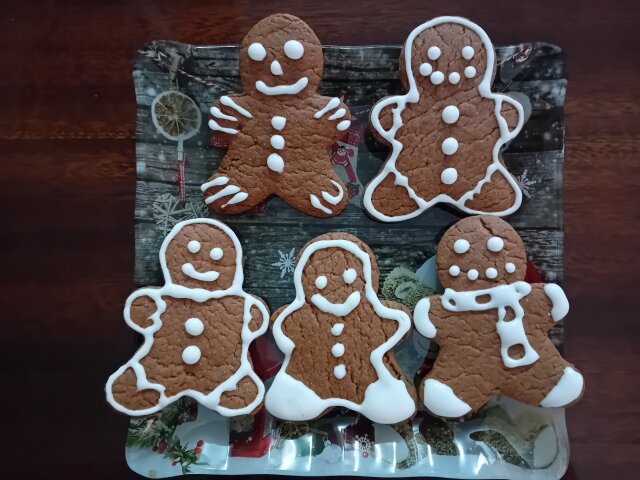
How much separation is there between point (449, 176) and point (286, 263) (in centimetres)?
47

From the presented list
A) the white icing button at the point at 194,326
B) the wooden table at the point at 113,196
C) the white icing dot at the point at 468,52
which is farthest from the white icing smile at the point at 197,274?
the white icing dot at the point at 468,52

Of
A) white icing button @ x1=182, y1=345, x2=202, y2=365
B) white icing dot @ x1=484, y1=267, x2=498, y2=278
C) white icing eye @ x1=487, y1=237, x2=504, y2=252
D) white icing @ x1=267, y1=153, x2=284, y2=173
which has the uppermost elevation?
white icing @ x1=267, y1=153, x2=284, y2=173

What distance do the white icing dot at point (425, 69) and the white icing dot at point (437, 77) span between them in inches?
0.5

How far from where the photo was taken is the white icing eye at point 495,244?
1342 mm

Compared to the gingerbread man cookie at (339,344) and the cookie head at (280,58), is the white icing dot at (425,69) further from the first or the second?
the gingerbread man cookie at (339,344)

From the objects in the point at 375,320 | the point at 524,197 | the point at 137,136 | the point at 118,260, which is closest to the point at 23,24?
the point at 137,136

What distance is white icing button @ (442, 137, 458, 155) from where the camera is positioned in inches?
54.9

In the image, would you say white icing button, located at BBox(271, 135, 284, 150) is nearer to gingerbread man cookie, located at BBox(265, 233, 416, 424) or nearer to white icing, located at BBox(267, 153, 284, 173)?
white icing, located at BBox(267, 153, 284, 173)

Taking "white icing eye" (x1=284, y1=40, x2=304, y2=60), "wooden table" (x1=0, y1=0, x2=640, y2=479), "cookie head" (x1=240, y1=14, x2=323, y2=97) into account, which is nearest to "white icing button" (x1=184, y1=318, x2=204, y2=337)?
"wooden table" (x1=0, y1=0, x2=640, y2=479)

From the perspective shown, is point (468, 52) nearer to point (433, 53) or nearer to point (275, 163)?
point (433, 53)

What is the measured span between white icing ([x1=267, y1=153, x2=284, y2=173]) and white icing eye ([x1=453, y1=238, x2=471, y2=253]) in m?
0.47

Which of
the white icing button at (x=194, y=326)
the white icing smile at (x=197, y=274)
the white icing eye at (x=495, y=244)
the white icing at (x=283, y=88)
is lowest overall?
the white icing button at (x=194, y=326)

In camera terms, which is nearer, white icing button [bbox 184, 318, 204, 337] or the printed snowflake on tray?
white icing button [bbox 184, 318, 204, 337]

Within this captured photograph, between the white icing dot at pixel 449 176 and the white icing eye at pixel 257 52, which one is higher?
the white icing eye at pixel 257 52
